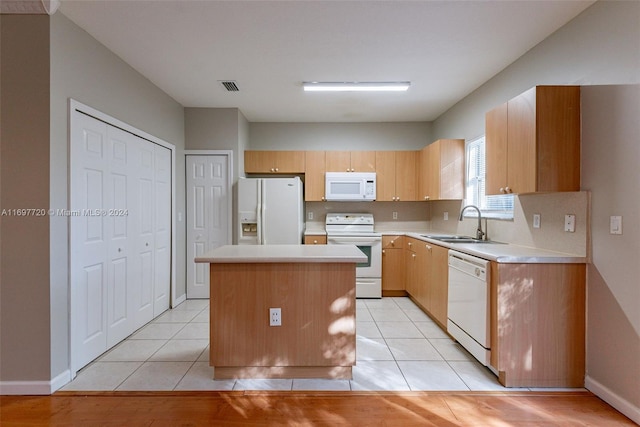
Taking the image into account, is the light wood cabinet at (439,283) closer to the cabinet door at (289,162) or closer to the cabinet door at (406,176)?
the cabinet door at (406,176)

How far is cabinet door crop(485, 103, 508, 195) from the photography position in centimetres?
255

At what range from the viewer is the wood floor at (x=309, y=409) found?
1.89 metres

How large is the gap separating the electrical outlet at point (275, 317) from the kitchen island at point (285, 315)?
11 millimetres

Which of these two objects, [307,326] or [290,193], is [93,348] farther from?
[290,193]

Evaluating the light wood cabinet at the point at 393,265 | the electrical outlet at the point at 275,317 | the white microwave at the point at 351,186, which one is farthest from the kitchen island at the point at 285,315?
the white microwave at the point at 351,186

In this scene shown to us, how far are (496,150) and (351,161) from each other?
2.37m

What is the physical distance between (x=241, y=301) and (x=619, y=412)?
2.48 metres

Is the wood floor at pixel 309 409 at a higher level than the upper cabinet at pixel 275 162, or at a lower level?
lower

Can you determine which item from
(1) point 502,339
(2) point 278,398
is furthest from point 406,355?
(2) point 278,398

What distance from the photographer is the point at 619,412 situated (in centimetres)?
194

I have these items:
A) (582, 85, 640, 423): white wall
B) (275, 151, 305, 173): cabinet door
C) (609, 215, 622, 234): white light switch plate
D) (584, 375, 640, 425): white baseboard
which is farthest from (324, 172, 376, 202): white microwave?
(584, 375, 640, 425): white baseboard

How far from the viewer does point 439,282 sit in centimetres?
324

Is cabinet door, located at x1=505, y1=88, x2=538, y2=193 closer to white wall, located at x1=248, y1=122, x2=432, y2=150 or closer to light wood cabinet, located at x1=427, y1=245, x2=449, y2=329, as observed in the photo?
light wood cabinet, located at x1=427, y1=245, x2=449, y2=329

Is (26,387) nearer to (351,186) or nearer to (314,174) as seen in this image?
(314,174)
